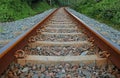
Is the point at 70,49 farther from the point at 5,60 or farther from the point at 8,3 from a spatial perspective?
the point at 8,3

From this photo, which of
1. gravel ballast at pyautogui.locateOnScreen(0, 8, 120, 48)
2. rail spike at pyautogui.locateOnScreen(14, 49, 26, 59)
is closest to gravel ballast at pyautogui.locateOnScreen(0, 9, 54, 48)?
gravel ballast at pyautogui.locateOnScreen(0, 8, 120, 48)

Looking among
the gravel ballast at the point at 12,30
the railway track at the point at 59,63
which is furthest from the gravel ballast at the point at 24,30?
the railway track at the point at 59,63

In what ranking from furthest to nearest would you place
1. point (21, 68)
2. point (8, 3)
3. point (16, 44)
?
1. point (8, 3)
2. point (16, 44)
3. point (21, 68)

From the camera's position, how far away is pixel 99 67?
297 centimetres

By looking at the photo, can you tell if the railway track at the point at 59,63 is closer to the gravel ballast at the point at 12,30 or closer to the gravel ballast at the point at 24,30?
the gravel ballast at the point at 24,30

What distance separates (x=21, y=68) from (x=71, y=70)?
582 mm

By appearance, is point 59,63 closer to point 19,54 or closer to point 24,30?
point 19,54

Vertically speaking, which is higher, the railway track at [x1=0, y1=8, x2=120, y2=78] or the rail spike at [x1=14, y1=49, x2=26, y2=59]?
the rail spike at [x1=14, y1=49, x2=26, y2=59]

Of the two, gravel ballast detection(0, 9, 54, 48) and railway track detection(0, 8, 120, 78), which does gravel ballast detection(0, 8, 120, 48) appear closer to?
gravel ballast detection(0, 9, 54, 48)

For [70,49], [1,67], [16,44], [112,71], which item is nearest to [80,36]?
[70,49]

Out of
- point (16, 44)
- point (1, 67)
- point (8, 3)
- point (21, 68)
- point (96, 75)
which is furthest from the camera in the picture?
point (8, 3)

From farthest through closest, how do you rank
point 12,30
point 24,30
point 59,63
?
point 12,30 → point 24,30 → point 59,63

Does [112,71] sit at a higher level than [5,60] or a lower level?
lower


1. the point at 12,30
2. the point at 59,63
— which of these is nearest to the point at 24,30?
the point at 12,30
